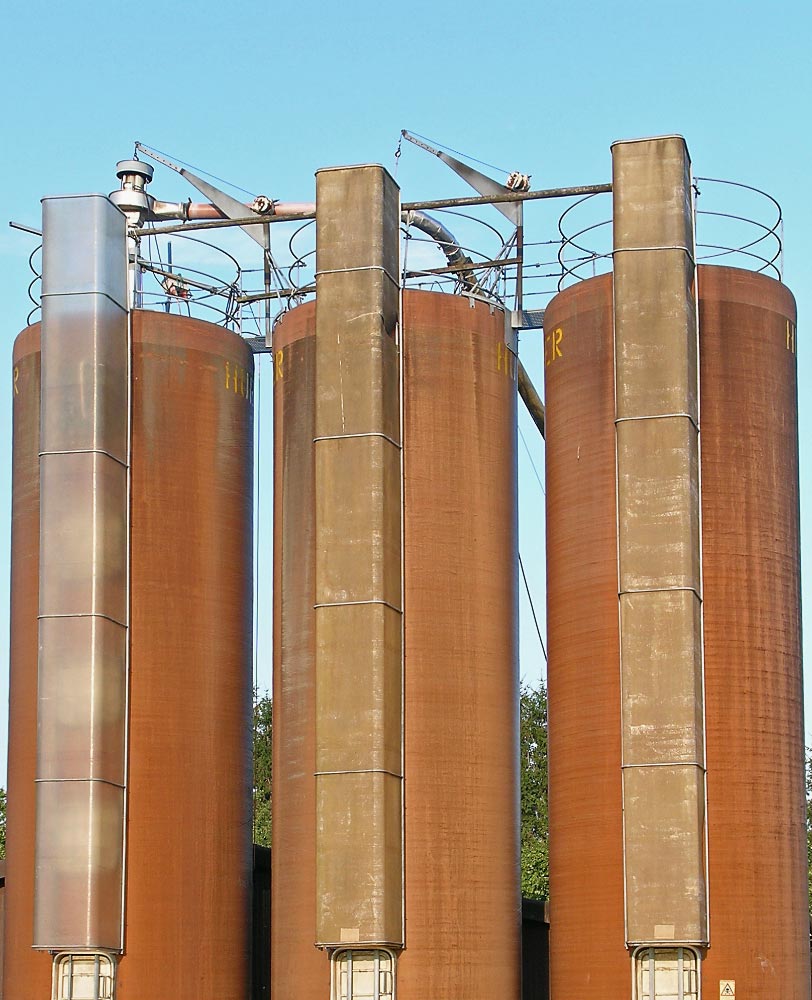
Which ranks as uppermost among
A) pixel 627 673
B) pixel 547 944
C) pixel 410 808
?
pixel 627 673

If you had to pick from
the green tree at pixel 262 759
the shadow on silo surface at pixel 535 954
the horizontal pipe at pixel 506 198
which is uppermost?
the horizontal pipe at pixel 506 198

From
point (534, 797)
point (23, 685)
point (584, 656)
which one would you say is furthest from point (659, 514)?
point (534, 797)

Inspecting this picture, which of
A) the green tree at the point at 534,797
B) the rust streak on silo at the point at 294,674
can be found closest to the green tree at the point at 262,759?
the green tree at the point at 534,797

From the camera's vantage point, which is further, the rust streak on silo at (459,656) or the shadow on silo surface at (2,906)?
the shadow on silo surface at (2,906)

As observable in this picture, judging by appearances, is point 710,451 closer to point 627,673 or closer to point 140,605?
point 627,673

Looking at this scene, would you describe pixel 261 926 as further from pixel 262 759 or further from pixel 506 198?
pixel 262 759

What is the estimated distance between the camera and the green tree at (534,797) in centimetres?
6650

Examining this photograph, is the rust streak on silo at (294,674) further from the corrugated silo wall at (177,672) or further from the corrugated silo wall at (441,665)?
the corrugated silo wall at (177,672)

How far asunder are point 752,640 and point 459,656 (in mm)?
5805

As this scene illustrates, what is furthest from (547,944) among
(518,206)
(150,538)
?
(518,206)

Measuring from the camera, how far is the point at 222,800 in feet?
133

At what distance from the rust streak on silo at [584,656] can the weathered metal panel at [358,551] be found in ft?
10.2

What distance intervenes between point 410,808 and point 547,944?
24.0 ft

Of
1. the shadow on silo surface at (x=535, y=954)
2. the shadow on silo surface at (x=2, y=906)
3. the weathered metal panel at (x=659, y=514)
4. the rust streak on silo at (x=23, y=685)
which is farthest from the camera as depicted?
the shadow on silo surface at (x=535, y=954)
